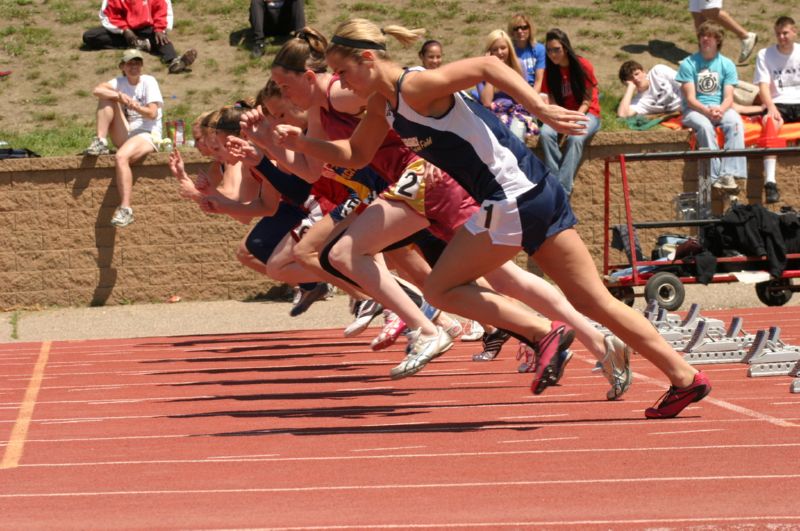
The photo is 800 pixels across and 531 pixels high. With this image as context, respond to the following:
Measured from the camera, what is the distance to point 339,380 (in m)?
9.12

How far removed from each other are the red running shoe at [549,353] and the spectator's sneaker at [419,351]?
0.83 meters

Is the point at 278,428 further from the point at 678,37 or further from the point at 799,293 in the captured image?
the point at 678,37

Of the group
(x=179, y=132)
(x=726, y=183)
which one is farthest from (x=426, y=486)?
(x=179, y=132)

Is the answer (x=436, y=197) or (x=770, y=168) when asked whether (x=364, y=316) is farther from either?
(x=770, y=168)

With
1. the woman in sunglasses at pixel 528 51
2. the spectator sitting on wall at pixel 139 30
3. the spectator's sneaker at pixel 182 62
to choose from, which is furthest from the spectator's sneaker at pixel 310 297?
the spectator's sneaker at pixel 182 62

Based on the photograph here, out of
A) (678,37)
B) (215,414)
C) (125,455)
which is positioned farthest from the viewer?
(678,37)

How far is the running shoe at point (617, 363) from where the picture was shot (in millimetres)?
6676

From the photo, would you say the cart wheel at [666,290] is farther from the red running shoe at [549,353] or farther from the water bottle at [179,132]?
the red running shoe at [549,353]

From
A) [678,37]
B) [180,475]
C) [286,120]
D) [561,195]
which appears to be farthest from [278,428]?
[678,37]

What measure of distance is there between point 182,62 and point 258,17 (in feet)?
4.03

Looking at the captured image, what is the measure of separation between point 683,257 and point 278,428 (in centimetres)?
711

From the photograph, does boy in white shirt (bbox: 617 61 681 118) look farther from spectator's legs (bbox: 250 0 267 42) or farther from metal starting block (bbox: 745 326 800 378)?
metal starting block (bbox: 745 326 800 378)

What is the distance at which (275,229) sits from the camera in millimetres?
10844

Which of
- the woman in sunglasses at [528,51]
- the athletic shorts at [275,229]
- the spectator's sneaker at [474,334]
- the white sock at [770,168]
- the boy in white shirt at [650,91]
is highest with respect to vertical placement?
the woman in sunglasses at [528,51]
